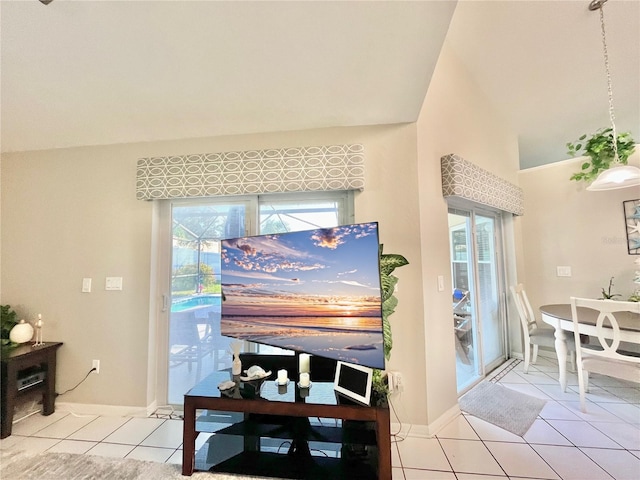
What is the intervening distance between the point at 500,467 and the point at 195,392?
1978mm

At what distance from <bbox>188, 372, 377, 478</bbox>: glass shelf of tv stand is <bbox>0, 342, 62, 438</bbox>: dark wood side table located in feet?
5.05

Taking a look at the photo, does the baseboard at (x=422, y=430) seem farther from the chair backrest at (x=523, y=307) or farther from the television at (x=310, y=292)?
the chair backrest at (x=523, y=307)

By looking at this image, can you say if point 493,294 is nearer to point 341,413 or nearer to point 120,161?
point 341,413

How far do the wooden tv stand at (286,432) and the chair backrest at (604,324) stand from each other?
1.95 meters

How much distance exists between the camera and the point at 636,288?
308cm

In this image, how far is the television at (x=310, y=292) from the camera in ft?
5.07

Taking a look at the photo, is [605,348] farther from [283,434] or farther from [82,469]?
[82,469]

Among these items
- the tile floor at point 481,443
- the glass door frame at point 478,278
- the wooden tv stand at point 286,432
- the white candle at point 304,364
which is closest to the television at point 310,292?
the white candle at point 304,364

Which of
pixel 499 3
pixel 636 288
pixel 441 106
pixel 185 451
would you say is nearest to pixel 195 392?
pixel 185 451

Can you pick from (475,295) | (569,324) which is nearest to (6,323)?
(475,295)

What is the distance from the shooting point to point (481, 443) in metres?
1.96

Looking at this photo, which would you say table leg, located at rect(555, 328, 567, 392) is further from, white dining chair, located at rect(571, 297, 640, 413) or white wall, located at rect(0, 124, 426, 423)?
white wall, located at rect(0, 124, 426, 423)

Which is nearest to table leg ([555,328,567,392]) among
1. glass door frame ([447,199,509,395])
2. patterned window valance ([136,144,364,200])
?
glass door frame ([447,199,509,395])

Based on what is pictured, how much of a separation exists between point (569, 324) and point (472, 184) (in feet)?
4.93
